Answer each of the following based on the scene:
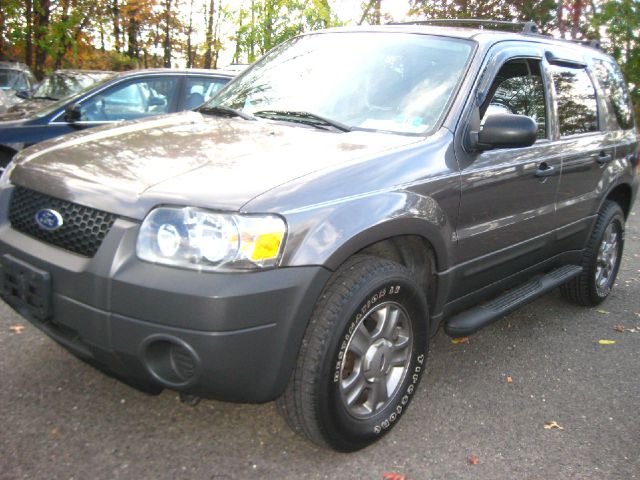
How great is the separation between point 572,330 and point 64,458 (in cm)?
341

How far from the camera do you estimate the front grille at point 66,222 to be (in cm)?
236

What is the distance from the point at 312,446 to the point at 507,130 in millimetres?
1697

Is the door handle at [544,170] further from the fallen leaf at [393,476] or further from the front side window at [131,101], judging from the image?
the front side window at [131,101]

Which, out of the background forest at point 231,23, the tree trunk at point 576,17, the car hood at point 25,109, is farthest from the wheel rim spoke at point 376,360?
the tree trunk at point 576,17

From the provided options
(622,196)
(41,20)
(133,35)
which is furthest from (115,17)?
(622,196)

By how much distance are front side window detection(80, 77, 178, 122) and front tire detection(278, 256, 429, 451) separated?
15.8 ft

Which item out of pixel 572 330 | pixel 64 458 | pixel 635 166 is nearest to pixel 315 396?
pixel 64 458

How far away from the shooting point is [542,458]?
→ 111 inches

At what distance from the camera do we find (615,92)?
4801 mm

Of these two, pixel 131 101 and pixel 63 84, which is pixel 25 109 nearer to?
pixel 63 84

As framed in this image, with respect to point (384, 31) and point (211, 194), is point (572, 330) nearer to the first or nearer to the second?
point (384, 31)

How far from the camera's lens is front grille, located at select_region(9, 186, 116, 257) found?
7.73ft

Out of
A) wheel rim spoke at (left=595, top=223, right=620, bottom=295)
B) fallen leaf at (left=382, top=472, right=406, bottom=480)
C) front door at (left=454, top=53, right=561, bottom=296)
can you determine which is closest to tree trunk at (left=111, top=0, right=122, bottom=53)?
wheel rim spoke at (left=595, top=223, right=620, bottom=295)

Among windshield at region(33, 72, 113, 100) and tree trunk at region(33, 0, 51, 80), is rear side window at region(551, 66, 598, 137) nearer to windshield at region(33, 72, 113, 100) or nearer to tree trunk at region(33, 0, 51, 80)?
windshield at region(33, 72, 113, 100)
